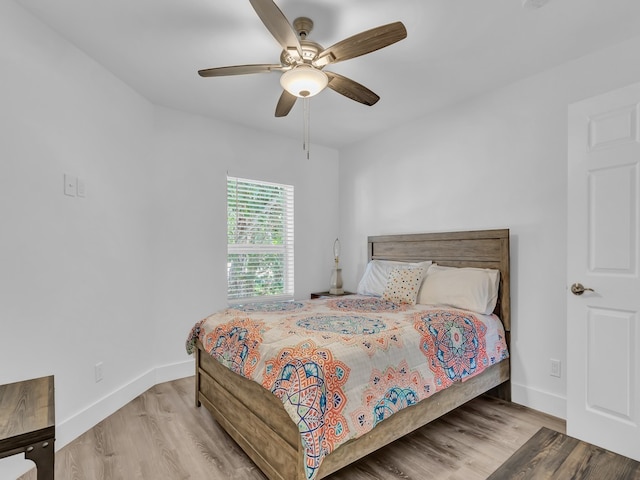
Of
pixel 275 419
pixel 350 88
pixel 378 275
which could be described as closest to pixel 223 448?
pixel 275 419

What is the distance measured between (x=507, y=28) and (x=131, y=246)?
314 cm

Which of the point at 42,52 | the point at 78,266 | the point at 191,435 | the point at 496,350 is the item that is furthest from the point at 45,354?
the point at 496,350

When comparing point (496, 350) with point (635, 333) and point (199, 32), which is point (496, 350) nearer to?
point (635, 333)

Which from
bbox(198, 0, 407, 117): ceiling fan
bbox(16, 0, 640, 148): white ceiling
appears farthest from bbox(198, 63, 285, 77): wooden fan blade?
bbox(16, 0, 640, 148): white ceiling

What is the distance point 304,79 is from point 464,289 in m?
1.95

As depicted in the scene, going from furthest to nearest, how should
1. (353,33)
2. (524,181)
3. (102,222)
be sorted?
(524,181)
(102,222)
(353,33)

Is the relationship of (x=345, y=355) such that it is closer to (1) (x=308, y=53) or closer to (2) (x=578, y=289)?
(2) (x=578, y=289)

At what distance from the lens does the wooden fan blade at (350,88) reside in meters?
2.14

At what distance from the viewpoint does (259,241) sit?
387 cm

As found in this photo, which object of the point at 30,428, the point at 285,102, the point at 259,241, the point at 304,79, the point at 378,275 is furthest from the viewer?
the point at 259,241

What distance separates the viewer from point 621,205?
202 centimetres

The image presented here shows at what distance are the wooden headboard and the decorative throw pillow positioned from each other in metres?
0.28

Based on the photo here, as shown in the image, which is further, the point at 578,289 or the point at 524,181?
the point at 524,181

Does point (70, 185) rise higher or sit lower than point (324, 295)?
higher
